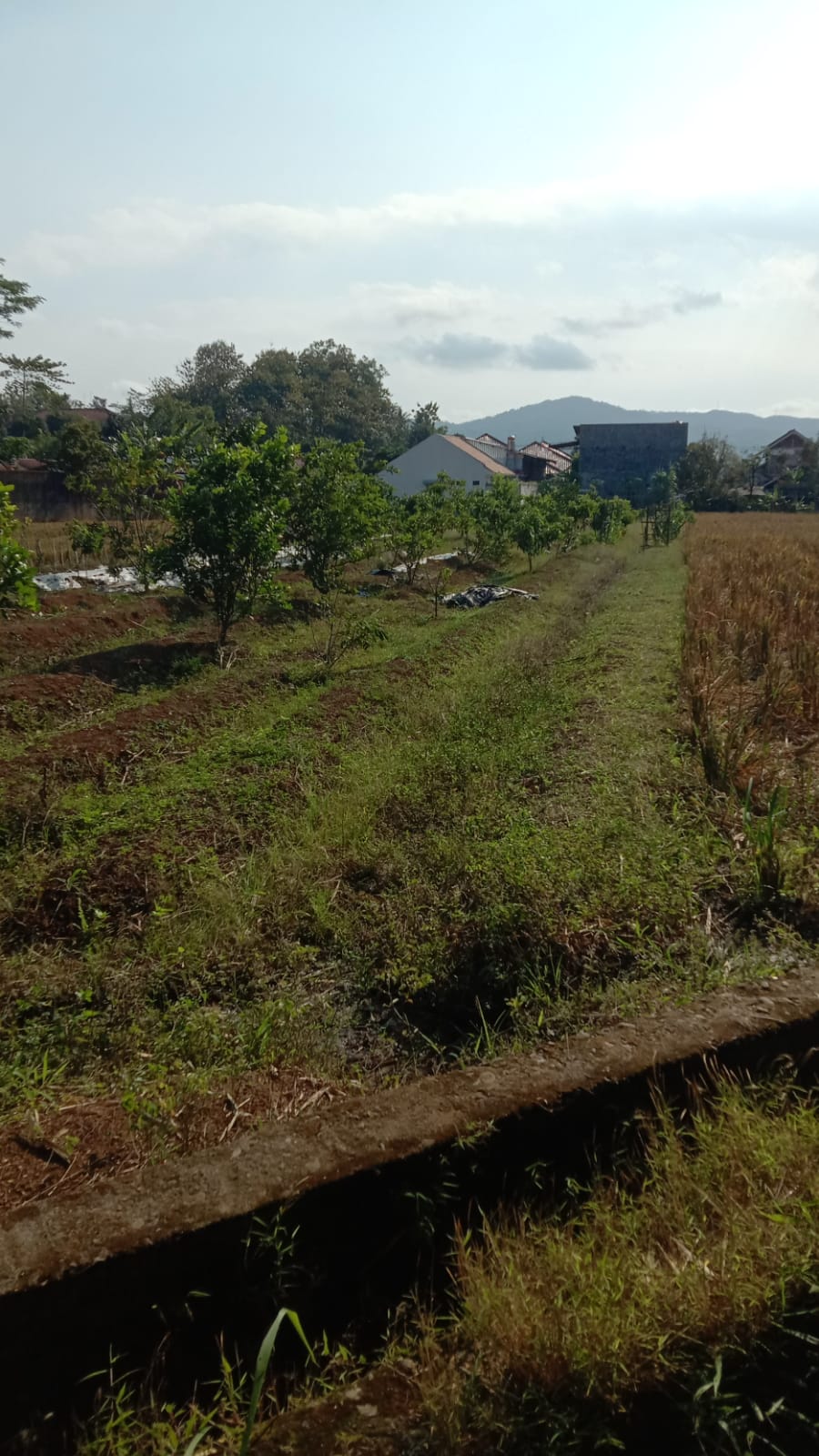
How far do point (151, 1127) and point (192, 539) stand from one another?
8.80 m

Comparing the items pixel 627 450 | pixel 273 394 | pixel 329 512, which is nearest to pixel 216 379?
pixel 273 394

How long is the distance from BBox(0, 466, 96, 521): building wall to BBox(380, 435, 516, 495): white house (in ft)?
72.3

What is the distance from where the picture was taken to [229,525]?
1004 cm

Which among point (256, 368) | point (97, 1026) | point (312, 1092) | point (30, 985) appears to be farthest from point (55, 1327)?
point (256, 368)

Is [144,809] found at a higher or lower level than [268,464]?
lower

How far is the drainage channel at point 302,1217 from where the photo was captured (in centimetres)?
179

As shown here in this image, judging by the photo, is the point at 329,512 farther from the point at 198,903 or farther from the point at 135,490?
the point at 198,903

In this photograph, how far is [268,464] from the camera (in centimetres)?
1033

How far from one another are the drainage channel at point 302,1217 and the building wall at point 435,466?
43266mm

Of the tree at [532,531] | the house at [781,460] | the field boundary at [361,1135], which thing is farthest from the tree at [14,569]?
the house at [781,460]

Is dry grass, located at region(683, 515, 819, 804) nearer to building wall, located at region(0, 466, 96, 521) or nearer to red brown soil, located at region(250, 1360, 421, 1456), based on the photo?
red brown soil, located at region(250, 1360, 421, 1456)

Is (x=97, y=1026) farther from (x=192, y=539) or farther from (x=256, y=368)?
(x=256, y=368)

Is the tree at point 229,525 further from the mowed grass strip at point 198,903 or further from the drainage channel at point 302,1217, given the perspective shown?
the drainage channel at point 302,1217

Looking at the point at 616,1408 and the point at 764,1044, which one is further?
the point at 764,1044
